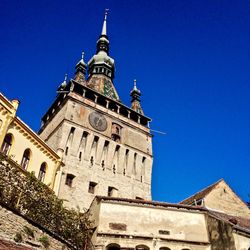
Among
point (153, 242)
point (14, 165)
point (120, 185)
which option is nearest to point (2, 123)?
point (14, 165)

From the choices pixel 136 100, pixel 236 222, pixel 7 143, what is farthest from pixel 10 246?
pixel 136 100

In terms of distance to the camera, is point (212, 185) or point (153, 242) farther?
point (212, 185)

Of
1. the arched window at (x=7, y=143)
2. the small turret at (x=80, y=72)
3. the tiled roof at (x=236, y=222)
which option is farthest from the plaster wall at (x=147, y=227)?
the small turret at (x=80, y=72)

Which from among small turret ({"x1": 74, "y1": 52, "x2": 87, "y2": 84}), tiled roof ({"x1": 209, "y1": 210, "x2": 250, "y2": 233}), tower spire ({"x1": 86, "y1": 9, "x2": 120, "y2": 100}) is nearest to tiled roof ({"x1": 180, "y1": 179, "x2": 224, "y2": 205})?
tiled roof ({"x1": 209, "y1": 210, "x2": 250, "y2": 233})

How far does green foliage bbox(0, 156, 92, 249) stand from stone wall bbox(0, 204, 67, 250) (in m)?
0.50

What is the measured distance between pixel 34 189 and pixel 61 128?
15712mm

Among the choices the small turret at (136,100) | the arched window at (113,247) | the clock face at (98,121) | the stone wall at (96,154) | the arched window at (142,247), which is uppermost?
the small turret at (136,100)

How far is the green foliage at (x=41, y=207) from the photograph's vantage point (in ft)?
49.0

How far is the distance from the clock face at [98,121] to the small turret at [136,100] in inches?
288

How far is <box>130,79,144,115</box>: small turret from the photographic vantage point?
4316 cm

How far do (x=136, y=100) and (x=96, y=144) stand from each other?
43.1ft

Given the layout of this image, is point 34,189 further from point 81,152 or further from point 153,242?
point 81,152

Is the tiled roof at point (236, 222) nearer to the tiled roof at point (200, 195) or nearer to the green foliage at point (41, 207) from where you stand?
the tiled roof at point (200, 195)

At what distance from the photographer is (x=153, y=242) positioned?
17.4 metres
